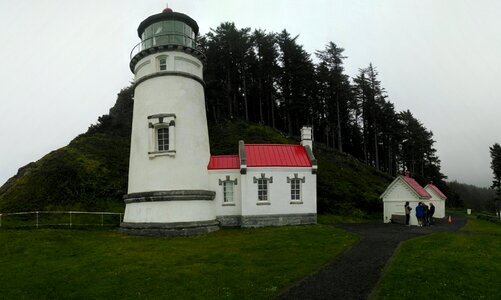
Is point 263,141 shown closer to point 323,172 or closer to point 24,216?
point 323,172

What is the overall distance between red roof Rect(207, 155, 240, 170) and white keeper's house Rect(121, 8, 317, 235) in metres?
0.08

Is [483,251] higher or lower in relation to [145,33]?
lower

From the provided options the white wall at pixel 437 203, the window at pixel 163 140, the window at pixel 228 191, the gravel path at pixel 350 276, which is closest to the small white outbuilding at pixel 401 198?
the white wall at pixel 437 203

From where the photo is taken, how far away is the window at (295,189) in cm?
2530

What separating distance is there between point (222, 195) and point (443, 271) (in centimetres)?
1600

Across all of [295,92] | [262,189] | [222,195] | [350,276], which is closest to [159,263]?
[350,276]

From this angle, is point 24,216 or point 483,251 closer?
point 483,251

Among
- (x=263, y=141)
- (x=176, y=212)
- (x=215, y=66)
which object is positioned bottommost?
(x=176, y=212)

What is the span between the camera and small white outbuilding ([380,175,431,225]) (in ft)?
83.8

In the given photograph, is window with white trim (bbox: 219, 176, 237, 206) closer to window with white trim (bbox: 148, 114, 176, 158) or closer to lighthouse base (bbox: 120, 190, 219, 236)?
lighthouse base (bbox: 120, 190, 219, 236)

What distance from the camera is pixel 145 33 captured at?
24016mm

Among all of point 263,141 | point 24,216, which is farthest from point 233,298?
point 263,141

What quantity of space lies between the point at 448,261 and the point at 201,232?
46.7 feet

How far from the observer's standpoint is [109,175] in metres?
35.1
